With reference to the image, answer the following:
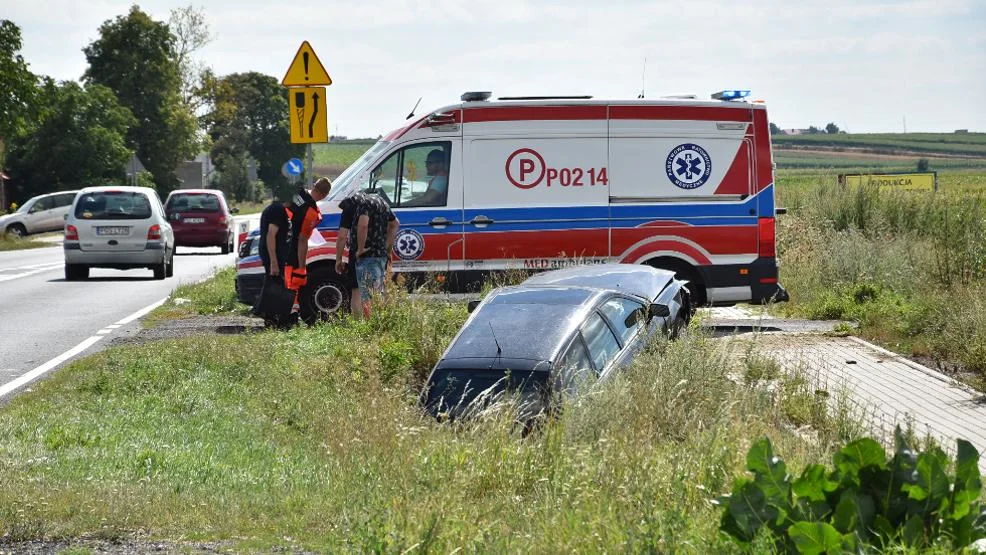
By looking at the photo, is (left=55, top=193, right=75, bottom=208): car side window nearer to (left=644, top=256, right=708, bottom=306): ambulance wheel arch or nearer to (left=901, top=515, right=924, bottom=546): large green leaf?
(left=644, top=256, right=708, bottom=306): ambulance wheel arch

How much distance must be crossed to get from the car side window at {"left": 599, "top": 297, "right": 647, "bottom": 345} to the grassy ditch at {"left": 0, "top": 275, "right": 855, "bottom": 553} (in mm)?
487

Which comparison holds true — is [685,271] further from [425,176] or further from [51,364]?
[51,364]

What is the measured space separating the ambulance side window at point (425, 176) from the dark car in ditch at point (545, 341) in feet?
14.0

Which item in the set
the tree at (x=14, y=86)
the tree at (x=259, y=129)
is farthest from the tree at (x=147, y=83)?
the tree at (x=259, y=129)

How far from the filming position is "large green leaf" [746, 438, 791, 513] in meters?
5.06

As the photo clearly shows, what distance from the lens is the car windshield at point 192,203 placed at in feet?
118

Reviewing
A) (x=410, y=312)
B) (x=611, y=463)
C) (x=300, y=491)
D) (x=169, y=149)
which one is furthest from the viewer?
(x=169, y=149)

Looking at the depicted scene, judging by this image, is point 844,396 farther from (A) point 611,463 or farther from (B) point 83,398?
(B) point 83,398

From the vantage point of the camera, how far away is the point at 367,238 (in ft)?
46.0

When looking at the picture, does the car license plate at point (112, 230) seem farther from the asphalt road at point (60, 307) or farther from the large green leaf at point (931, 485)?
the large green leaf at point (931, 485)

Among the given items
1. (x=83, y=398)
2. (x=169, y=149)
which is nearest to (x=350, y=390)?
(x=83, y=398)

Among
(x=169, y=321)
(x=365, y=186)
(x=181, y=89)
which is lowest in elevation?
(x=169, y=321)

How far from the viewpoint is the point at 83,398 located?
10164 mm

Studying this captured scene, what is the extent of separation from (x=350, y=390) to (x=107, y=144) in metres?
56.7
